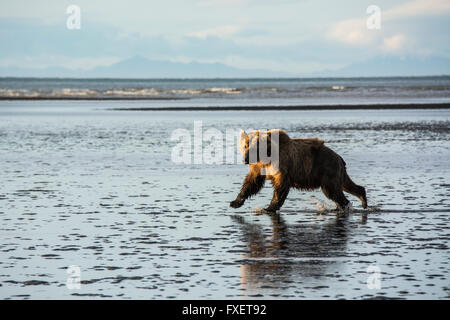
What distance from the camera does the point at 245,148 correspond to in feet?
42.4

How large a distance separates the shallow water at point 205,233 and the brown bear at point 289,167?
1.25ft

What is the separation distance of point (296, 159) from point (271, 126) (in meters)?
23.5

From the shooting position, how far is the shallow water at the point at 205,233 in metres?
8.26

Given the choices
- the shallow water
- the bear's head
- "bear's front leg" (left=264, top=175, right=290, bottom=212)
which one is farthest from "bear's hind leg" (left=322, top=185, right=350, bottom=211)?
the bear's head

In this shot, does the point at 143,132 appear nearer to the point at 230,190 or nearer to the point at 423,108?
the point at 230,190

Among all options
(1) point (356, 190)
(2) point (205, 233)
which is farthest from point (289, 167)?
(2) point (205, 233)

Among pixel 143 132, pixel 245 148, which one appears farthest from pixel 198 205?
pixel 143 132

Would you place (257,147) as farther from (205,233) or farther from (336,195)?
(205,233)

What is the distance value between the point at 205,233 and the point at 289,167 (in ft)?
8.09

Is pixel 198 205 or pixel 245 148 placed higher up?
pixel 245 148

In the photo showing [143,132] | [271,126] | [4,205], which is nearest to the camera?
[4,205]

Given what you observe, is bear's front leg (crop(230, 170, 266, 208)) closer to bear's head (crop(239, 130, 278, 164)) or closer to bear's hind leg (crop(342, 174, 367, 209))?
bear's head (crop(239, 130, 278, 164))
